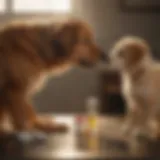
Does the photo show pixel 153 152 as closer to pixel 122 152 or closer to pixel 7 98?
pixel 122 152

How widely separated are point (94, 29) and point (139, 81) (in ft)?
0.55

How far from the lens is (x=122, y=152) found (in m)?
1.20

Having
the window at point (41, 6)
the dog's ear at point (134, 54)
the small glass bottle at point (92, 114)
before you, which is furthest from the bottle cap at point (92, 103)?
the window at point (41, 6)

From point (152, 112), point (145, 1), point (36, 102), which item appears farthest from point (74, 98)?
point (145, 1)

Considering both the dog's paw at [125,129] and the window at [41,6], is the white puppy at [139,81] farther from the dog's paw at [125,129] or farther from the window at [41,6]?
the window at [41,6]

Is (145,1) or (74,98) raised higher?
(145,1)

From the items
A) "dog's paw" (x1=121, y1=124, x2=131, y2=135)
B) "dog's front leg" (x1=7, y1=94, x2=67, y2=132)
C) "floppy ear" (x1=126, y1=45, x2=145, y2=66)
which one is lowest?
"dog's paw" (x1=121, y1=124, x2=131, y2=135)

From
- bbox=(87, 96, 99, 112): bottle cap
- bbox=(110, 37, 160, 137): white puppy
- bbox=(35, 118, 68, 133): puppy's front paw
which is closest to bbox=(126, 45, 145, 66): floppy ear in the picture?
bbox=(110, 37, 160, 137): white puppy

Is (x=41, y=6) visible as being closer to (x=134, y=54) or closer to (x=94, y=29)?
(x=94, y=29)

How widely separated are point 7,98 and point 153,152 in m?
0.38

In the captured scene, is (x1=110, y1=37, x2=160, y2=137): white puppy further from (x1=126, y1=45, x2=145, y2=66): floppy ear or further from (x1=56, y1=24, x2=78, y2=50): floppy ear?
(x1=56, y1=24, x2=78, y2=50): floppy ear

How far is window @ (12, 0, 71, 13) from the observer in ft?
4.07

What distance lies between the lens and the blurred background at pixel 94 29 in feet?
4.03

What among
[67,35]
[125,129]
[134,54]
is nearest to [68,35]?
[67,35]
